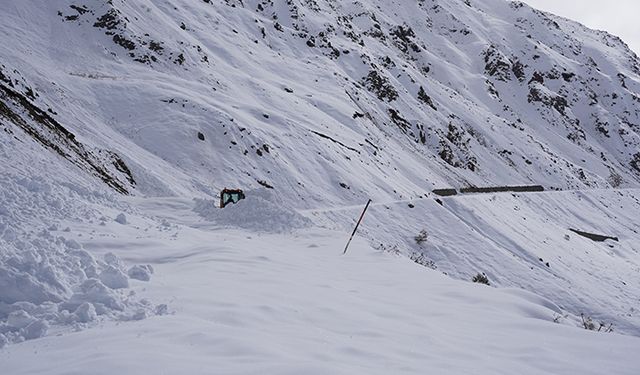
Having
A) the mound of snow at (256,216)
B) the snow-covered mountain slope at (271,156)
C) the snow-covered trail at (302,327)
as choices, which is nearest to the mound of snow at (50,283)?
the snow-covered mountain slope at (271,156)

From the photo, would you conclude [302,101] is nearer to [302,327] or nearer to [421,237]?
[421,237]

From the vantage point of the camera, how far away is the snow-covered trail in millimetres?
4527

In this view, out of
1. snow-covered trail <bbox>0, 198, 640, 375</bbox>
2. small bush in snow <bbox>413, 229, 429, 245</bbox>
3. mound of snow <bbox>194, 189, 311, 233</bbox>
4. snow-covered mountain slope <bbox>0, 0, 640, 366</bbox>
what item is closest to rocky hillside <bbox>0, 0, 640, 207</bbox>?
snow-covered mountain slope <bbox>0, 0, 640, 366</bbox>

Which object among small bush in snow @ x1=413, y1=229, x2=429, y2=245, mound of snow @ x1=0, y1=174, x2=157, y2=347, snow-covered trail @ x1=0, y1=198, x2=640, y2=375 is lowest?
small bush in snow @ x1=413, y1=229, x2=429, y2=245

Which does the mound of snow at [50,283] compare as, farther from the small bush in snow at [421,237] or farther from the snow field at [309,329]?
the small bush in snow at [421,237]

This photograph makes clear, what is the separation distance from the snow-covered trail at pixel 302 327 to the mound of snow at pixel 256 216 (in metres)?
3.55

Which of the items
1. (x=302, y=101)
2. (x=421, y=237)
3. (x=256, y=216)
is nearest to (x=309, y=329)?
(x=256, y=216)

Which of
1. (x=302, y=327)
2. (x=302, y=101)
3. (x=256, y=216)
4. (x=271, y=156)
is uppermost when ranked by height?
(x=302, y=327)

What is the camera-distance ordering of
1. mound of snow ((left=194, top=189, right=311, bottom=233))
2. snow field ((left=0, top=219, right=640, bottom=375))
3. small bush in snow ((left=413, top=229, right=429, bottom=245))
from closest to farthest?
snow field ((left=0, top=219, right=640, bottom=375))
mound of snow ((left=194, top=189, right=311, bottom=233))
small bush in snow ((left=413, top=229, right=429, bottom=245))

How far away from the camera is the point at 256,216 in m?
15.5

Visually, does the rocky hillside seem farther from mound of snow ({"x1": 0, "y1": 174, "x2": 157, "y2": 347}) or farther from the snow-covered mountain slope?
mound of snow ({"x1": 0, "y1": 174, "x2": 157, "y2": 347})

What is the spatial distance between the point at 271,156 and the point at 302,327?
2382cm

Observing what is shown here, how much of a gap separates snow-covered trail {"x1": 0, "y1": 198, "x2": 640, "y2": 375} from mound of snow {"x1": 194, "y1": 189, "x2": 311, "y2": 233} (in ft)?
11.7

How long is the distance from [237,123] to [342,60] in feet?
97.8
